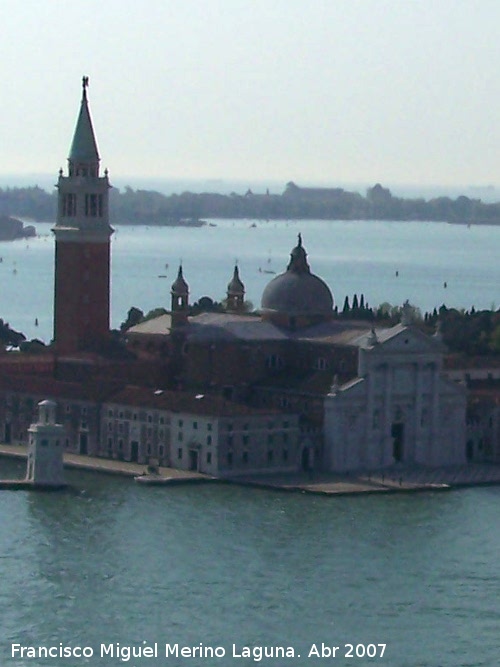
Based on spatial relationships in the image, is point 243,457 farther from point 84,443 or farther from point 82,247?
point 82,247

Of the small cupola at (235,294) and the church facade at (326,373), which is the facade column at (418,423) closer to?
the church facade at (326,373)

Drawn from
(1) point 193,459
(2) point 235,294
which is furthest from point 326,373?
(2) point 235,294

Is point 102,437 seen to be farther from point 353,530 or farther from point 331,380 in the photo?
point 353,530

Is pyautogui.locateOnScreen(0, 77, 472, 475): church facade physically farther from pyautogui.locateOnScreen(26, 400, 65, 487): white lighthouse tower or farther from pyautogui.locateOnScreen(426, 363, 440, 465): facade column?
pyautogui.locateOnScreen(26, 400, 65, 487): white lighthouse tower

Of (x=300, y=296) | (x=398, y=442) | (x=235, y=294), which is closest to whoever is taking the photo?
(x=398, y=442)

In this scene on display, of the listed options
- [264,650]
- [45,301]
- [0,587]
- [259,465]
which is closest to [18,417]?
[259,465]

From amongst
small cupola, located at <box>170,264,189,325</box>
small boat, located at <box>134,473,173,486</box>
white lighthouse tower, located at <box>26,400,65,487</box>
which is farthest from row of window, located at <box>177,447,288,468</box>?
small cupola, located at <box>170,264,189,325</box>

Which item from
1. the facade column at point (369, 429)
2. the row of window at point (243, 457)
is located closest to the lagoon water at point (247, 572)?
the row of window at point (243, 457)
